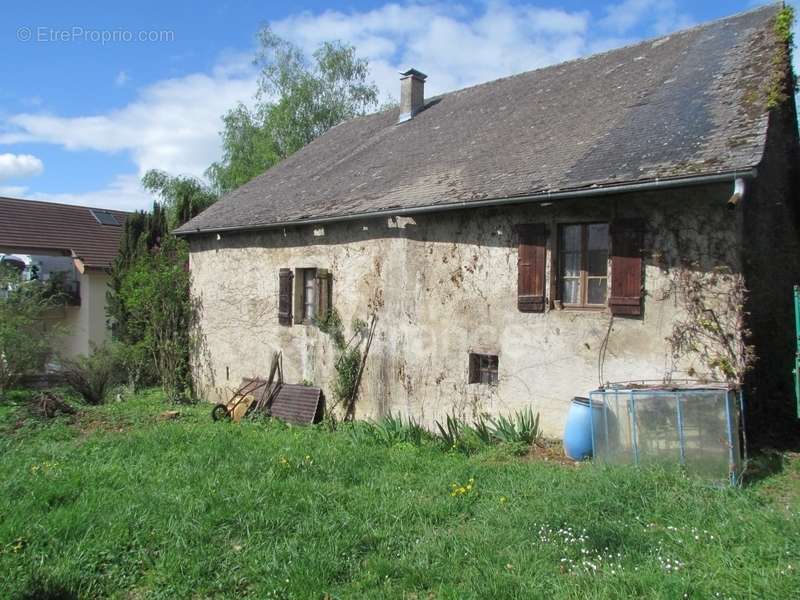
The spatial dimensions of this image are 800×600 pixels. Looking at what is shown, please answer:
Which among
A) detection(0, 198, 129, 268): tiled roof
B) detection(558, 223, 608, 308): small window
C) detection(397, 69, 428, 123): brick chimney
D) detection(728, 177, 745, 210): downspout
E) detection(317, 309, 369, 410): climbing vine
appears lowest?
detection(317, 309, 369, 410): climbing vine

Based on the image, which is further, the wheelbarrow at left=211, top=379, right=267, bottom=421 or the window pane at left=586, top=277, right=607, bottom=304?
the wheelbarrow at left=211, top=379, right=267, bottom=421

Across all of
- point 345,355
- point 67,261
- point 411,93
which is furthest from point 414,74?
point 67,261

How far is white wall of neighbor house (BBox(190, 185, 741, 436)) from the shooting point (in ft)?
23.3

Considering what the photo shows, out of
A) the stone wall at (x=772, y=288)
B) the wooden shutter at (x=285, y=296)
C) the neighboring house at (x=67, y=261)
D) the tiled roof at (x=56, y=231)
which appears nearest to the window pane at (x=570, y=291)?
the stone wall at (x=772, y=288)

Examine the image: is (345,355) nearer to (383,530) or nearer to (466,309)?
(466,309)

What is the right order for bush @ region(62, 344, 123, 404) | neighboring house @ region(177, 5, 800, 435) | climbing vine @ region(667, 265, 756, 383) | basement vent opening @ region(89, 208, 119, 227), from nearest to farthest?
1. climbing vine @ region(667, 265, 756, 383)
2. neighboring house @ region(177, 5, 800, 435)
3. bush @ region(62, 344, 123, 404)
4. basement vent opening @ region(89, 208, 119, 227)

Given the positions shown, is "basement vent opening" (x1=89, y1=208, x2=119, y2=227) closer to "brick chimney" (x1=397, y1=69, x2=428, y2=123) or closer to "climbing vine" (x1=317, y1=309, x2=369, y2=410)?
"brick chimney" (x1=397, y1=69, x2=428, y2=123)

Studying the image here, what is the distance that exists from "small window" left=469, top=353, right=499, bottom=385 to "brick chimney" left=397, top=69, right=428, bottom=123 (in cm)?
791

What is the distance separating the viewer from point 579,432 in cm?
706

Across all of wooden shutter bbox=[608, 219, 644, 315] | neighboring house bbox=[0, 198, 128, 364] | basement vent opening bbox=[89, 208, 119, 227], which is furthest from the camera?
basement vent opening bbox=[89, 208, 119, 227]

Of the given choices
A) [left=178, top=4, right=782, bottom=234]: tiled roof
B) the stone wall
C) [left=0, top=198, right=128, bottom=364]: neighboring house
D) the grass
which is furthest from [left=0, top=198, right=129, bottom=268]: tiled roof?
the stone wall

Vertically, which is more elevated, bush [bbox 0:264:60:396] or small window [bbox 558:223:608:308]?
small window [bbox 558:223:608:308]

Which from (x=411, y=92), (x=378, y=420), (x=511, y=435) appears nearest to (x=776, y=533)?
(x=511, y=435)

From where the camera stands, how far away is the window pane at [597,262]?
772cm
